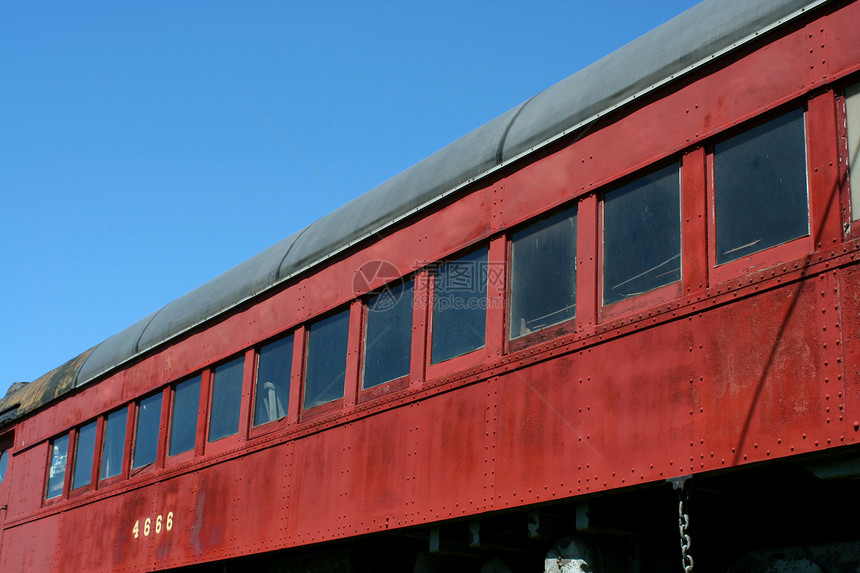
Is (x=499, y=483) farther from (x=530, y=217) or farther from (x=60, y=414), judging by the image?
(x=60, y=414)

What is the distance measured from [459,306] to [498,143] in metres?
1.11

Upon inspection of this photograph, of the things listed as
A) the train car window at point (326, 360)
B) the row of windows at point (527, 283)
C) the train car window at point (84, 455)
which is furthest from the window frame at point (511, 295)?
the train car window at point (84, 455)

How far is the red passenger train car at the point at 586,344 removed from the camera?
497 cm

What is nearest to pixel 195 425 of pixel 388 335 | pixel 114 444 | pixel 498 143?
pixel 114 444

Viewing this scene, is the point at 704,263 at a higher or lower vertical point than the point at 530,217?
lower

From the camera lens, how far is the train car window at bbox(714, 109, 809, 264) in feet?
16.7

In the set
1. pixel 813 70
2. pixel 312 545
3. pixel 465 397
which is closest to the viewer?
pixel 813 70

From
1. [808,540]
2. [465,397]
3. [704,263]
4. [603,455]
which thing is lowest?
[808,540]

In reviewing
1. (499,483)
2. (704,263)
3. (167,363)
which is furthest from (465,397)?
(167,363)

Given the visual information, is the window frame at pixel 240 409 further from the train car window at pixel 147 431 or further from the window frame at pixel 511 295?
the window frame at pixel 511 295

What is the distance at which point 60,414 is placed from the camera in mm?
12102

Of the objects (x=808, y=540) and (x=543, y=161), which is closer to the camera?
(x=808, y=540)

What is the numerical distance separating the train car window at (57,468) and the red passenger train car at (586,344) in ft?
9.42

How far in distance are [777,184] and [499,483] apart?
7.75ft
